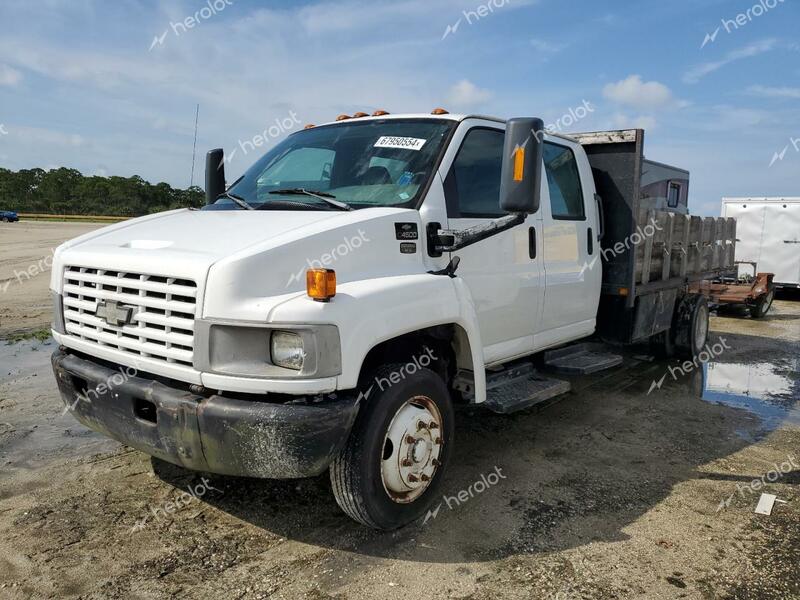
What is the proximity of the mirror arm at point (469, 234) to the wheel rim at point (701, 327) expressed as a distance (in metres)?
4.86

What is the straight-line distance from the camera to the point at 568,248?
488 cm

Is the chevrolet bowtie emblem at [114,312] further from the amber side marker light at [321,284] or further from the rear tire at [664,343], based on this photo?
the rear tire at [664,343]

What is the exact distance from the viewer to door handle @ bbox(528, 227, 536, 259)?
4.36 metres

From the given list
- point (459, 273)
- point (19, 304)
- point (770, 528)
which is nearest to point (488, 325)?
point (459, 273)

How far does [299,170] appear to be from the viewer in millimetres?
4133

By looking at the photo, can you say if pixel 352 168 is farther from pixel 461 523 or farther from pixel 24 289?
pixel 24 289

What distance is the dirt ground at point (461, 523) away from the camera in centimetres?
290

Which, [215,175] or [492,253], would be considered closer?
[492,253]

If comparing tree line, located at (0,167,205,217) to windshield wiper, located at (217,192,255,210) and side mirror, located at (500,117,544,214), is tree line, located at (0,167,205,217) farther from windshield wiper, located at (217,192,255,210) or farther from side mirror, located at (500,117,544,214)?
side mirror, located at (500,117,544,214)

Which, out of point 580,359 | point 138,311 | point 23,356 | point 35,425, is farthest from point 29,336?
point 580,359

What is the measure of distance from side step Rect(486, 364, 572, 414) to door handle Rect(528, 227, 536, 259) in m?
0.86

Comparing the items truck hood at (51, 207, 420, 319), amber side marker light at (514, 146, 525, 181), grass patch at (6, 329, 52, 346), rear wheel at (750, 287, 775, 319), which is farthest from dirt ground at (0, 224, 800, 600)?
rear wheel at (750, 287, 775, 319)

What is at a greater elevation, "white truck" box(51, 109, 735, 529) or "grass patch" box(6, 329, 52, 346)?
"white truck" box(51, 109, 735, 529)

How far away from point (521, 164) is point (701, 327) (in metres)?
5.65
